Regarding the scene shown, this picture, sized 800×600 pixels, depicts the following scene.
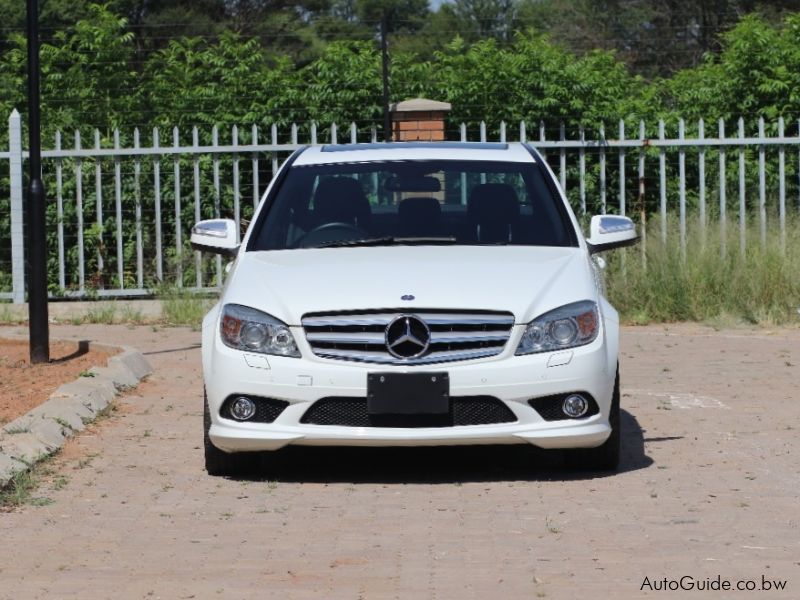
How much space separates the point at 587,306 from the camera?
7344mm

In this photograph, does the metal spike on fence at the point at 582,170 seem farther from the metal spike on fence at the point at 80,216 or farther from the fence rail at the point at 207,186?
the metal spike on fence at the point at 80,216

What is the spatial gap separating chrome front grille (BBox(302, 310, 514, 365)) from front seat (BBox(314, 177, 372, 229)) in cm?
126

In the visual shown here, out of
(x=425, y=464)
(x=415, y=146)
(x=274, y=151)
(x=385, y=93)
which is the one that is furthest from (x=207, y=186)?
(x=425, y=464)

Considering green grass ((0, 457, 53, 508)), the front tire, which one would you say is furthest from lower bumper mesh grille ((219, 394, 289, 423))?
green grass ((0, 457, 53, 508))

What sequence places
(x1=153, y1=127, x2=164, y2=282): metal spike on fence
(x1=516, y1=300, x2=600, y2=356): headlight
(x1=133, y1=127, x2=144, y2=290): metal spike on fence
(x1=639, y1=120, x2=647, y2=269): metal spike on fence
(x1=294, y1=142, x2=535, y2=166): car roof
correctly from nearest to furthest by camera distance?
(x1=516, y1=300, x2=600, y2=356): headlight
(x1=294, y1=142, x2=535, y2=166): car roof
(x1=639, y1=120, x2=647, y2=269): metal spike on fence
(x1=153, y1=127, x2=164, y2=282): metal spike on fence
(x1=133, y1=127, x2=144, y2=290): metal spike on fence

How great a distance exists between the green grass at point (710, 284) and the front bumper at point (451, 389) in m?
7.32

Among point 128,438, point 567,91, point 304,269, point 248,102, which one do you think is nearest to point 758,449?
point 304,269

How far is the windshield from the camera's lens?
822 centimetres

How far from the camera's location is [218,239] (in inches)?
335

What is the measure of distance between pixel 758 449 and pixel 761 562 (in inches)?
104

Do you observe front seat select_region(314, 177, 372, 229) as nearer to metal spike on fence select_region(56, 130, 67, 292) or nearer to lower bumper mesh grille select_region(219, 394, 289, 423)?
lower bumper mesh grille select_region(219, 394, 289, 423)

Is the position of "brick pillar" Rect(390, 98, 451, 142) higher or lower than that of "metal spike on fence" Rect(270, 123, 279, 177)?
higher

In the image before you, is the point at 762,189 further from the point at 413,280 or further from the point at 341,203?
the point at 413,280

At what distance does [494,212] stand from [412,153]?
26.9 inches
